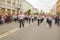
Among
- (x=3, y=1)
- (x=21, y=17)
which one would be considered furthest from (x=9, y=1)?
(x=21, y=17)

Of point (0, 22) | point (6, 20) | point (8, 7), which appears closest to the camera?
point (0, 22)

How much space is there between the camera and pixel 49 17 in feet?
97.3

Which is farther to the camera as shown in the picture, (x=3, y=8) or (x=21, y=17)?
(x=3, y=8)

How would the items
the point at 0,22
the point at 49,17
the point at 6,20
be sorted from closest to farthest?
the point at 49,17, the point at 0,22, the point at 6,20

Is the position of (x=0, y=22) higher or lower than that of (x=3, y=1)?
lower

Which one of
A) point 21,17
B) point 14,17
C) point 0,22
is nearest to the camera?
point 21,17

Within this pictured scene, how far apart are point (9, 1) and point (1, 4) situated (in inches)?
430

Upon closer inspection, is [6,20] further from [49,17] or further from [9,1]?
[9,1]

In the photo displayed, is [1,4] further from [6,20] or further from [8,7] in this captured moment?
[6,20]

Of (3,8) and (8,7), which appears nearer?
(3,8)

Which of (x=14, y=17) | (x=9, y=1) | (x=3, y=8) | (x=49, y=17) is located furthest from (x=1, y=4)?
(x=49, y=17)

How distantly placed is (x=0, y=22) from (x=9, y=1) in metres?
32.1

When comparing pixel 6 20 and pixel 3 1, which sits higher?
pixel 3 1

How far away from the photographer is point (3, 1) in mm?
56625
